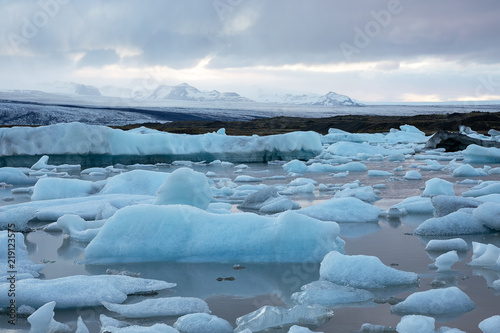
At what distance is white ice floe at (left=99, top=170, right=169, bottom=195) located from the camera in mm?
8516

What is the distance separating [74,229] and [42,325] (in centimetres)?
274

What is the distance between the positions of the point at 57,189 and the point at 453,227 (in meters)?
5.59

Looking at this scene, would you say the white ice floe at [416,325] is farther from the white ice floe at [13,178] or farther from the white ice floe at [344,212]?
the white ice floe at [13,178]

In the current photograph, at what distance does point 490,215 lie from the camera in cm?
549

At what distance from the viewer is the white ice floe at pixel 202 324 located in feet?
10.0

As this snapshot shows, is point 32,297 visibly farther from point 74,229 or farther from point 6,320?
point 74,229

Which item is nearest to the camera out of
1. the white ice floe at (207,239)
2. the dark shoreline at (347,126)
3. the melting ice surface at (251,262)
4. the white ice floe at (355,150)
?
the melting ice surface at (251,262)

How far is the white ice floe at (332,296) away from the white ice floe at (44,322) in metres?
1.40

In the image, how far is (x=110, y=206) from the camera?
650cm

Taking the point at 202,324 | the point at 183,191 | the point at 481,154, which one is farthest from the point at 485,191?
the point at 481,154

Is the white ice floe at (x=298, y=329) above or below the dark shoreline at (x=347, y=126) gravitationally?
above

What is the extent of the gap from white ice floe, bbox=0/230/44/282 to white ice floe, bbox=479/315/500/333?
116 inches

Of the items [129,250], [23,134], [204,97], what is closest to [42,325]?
[129,250]

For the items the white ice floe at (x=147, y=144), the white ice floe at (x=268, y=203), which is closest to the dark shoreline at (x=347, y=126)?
the white ice floe at (x=147, y=144)
